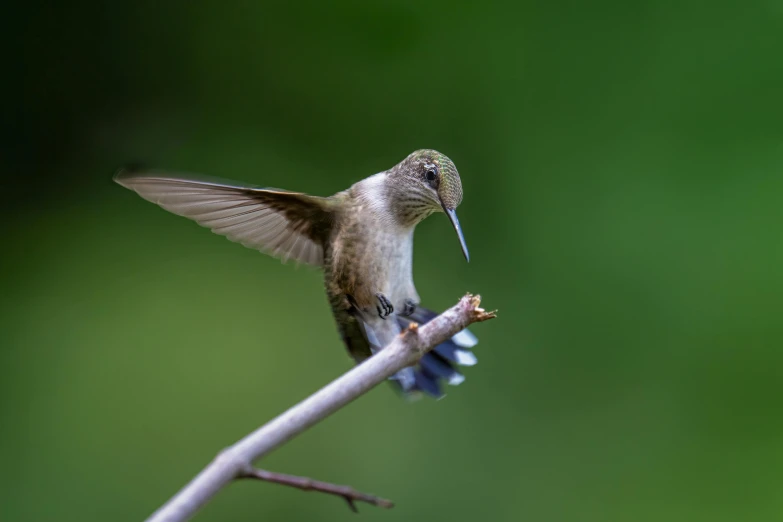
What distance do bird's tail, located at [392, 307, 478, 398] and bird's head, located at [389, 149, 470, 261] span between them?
0.37 metres

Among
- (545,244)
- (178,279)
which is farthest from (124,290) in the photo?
(545,244)

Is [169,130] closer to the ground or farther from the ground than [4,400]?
farther from the ground

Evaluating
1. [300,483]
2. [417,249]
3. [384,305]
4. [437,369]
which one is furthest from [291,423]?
[417,249]

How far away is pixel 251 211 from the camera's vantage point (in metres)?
1.44

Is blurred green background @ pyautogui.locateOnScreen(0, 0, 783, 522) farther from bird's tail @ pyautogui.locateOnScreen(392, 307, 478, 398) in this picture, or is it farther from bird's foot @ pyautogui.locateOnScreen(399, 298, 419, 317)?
bird's foot @ pyautogui.locateOnScreen(399, 298, 419, 317)

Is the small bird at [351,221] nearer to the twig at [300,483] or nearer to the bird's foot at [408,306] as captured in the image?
the bird's foot at [408,306]

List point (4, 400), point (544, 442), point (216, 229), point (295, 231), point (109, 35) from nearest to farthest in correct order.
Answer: point (216, 229) < point (295, 231) < point (544, 442) < point (4, 400) < point (109, 35)

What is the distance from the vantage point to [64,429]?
8.07ft

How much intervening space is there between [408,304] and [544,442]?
1.14 metres

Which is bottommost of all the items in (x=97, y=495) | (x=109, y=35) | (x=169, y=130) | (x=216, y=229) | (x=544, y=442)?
(x=544, y=442)

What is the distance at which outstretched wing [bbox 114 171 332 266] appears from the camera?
124 cm

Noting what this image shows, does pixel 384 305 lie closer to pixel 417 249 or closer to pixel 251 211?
pixel 251 211

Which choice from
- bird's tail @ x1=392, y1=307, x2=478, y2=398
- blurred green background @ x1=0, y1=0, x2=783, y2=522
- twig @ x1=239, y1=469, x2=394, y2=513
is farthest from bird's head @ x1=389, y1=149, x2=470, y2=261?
blurred green background @ x1=0, y1=0, x2=783, y2=522

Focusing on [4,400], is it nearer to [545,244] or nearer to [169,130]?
[169,130]
